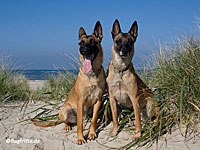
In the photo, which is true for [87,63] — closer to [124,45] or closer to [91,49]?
[91,49]

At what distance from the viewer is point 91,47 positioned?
3.38 meters

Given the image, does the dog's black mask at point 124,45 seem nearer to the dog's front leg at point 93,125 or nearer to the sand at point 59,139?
the dog's front leg at point 93,125

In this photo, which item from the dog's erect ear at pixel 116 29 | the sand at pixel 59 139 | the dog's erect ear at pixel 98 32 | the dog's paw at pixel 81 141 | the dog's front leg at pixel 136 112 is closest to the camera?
the sand at pixel 59 139

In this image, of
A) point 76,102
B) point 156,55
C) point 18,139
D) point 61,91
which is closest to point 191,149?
point 76,102

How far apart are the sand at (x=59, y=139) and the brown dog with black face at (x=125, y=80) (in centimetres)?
24

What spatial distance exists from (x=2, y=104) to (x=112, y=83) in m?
3.56

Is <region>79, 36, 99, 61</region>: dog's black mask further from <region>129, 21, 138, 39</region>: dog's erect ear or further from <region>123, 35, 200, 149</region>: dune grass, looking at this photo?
<region>123, 35, 200, 149</region>: dune grass

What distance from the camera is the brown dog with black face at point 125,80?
3230 millimetres

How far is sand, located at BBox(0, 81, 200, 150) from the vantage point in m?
2.85

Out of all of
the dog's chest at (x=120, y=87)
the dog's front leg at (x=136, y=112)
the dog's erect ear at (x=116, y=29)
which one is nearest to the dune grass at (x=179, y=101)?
the dog's front leg at (x=136, y=112)

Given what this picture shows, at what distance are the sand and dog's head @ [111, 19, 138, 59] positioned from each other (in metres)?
1.39

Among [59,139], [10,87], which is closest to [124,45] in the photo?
[59,139]

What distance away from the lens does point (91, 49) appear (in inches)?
132

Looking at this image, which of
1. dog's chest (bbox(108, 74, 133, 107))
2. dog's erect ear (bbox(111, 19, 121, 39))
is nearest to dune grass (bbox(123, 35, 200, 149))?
dog's chest (bbox(108, 74, 133, 107))
